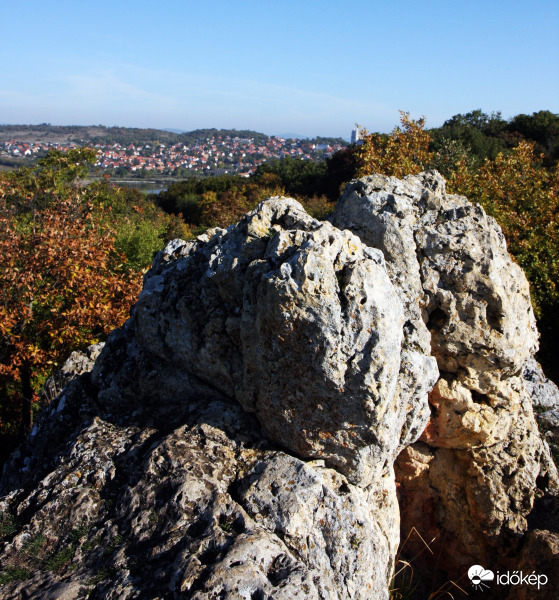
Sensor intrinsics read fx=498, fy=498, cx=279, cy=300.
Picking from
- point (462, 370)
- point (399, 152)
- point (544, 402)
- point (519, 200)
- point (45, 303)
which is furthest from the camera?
point (399, 152)

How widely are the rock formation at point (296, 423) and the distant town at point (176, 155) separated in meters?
69.6

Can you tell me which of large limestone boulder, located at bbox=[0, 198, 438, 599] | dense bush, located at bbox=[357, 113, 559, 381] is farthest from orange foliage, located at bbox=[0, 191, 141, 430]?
dense bush, located at bbox=[357, 113, 559, 381]

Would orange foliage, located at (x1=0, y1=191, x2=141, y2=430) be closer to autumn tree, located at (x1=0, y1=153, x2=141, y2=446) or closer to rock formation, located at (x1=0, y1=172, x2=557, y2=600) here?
autumn tree, located at (x1=0, y1=153, x2=141, y2=446)

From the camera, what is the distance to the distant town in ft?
318

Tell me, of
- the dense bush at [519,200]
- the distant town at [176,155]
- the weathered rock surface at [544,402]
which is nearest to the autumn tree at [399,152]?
the dense bush at [519,200]

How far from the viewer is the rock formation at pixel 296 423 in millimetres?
3557

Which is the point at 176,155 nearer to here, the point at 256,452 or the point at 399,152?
the point at 399,152

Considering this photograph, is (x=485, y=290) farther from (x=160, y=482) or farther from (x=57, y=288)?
(x=57, y=288)

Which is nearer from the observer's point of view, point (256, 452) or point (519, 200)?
point (256, 452)

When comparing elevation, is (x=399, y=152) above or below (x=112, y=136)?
below

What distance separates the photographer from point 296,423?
13.1 feet

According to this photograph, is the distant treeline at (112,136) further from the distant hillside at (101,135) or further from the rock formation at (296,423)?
the rock formation at (296,423)

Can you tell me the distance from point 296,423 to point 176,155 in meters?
137

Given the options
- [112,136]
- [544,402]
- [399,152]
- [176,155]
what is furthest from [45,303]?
[112,136]
